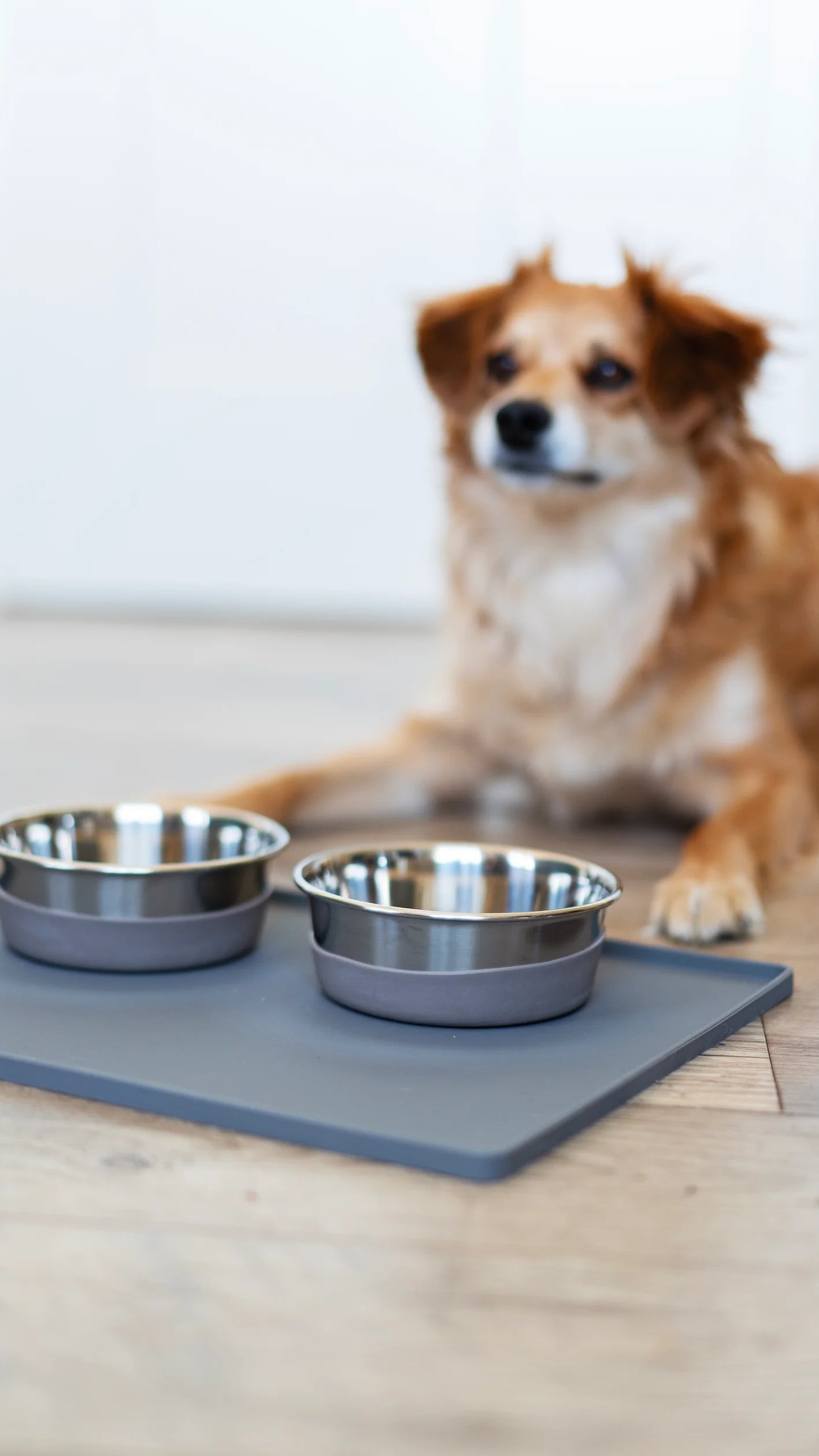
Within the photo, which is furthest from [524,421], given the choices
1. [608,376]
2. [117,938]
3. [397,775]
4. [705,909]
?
[117,938]

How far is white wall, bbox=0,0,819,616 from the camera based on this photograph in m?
4.63

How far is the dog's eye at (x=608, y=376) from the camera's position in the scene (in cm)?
195

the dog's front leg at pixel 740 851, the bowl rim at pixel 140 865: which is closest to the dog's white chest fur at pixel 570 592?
the dog's front leg at pixel 740 851

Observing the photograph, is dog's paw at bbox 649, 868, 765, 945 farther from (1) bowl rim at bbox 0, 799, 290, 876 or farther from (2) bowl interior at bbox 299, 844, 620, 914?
(1) bowl rim at bbox 0, 799, 290, 876

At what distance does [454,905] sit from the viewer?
135cm

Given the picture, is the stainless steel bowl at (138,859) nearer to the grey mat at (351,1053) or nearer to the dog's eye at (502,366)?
the grey mat at (351,1053)

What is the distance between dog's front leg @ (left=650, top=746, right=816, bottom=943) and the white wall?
9.16ft

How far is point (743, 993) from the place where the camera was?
1.30 meters

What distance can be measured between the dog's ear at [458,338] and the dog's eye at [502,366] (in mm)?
19

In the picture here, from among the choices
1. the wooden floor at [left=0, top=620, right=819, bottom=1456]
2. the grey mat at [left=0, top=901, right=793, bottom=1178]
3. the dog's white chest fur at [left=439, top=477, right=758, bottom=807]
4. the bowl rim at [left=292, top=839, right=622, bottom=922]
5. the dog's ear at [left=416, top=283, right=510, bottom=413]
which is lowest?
the wooden floor at [left=0, top=620, right=819, bottom=1456]

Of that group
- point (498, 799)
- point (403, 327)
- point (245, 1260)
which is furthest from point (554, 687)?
point (403, 327)

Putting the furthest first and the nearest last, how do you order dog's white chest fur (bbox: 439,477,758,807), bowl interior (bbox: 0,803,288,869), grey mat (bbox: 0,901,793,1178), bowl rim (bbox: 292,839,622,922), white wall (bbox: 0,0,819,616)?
white wall (bbox: 0,0,819,616)
dog's white chest fur (bbox: 439,477,758,807)
bowl interior (bbox: 0,803,288,869)
bowl rim (bbox: 292,839,622,922)
grey mat (bbox: 0,901,793,1178)

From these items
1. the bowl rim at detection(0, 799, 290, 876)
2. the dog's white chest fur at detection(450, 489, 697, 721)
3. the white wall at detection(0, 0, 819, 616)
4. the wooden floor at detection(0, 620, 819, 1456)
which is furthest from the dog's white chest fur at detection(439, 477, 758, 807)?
the white wall at detection(0, 0, 819, 616)

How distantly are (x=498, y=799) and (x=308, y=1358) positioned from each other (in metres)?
1.63
